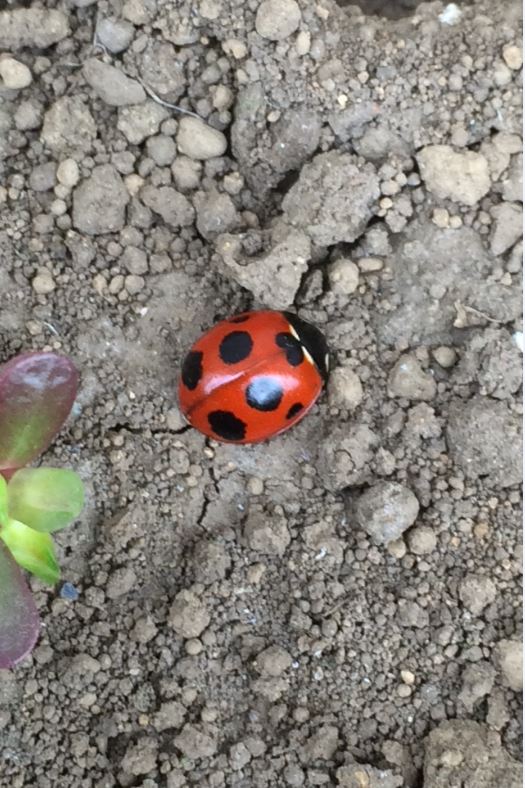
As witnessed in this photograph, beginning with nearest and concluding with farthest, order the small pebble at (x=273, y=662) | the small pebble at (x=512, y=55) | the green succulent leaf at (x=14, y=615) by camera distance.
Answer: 1. the green succulent leaf at (x=14, y=615)
2. the small pebble at (x=273, y=662)
3. the small pebble at (x=512, y=55)

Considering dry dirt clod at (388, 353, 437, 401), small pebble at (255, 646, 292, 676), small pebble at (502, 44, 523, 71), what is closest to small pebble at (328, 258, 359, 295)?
dry dirt clod at (388, 353, 437, 401)

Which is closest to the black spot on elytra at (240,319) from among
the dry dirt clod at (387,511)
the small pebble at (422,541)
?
the dry dirt clod at (387,511)

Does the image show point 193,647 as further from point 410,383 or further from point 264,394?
point 410,383

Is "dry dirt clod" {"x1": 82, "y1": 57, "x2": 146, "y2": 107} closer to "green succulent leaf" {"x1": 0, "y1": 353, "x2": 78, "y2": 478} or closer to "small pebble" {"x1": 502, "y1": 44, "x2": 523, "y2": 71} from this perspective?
"green succulent leaf" {"x1": 0, "y1": 353, "x2": 78, "y2": 478}

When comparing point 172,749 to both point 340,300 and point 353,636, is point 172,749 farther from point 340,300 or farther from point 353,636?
point 340,300

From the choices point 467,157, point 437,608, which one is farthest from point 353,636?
point 467,157

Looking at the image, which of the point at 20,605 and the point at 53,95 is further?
the point at 53,95

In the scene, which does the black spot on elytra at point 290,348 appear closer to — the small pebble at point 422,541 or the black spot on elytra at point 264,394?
the black spot on elytra at point 264,394

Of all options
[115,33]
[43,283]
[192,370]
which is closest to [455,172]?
[192,370]
